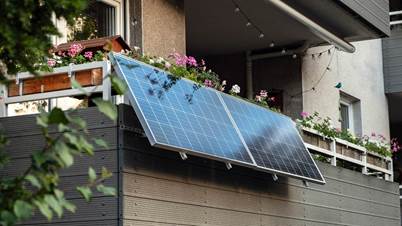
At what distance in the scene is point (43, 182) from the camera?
293 centimetres

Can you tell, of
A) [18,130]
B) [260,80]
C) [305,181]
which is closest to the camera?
[18,130]

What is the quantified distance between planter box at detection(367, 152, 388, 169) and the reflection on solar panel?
11.4ft

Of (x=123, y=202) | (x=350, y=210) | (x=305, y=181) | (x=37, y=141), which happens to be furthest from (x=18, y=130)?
(x=350, y=210)

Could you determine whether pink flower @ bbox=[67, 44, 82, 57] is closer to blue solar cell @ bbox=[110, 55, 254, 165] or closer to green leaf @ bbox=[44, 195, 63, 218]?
blue solar cell @ bbox=[110, 55, 254, 165]

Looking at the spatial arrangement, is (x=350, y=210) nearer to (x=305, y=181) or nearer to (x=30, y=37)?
(x=305, y=181)

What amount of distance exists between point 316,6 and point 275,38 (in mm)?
1806

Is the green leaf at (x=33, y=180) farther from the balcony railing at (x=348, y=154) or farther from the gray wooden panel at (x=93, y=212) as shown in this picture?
the balcony railing at (x=348, y=154)

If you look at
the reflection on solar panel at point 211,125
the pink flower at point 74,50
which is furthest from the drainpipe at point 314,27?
the pink flower at point 74,50

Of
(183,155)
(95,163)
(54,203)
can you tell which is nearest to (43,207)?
(54,203)

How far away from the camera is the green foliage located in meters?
3.09

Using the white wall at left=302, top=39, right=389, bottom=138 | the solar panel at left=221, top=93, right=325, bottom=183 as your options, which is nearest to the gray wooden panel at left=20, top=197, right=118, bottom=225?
the solar panel at left=221, top=93, right=325, bottom=183

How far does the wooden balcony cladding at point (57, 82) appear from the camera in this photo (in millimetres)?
6902

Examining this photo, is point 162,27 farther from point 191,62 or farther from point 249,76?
point 249,76

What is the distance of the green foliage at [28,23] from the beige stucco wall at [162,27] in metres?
5.81
